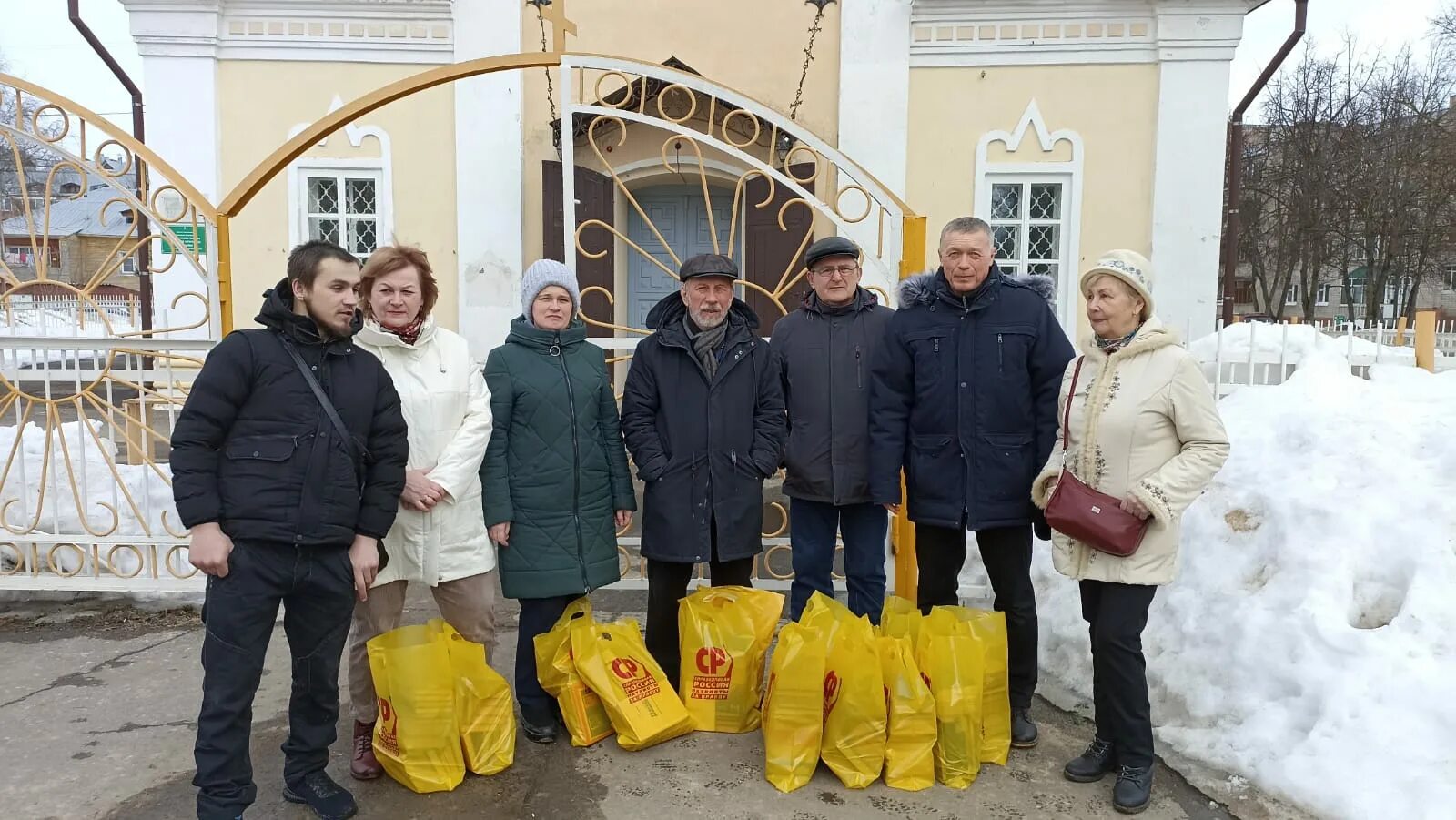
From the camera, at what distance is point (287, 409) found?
2.31 meters

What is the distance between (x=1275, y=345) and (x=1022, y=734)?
4.74 meters

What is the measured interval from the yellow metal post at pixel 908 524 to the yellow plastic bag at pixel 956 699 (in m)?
1.09

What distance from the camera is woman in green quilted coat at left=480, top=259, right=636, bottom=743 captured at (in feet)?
9.50

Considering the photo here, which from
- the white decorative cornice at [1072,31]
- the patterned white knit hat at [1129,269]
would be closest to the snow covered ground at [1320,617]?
the patterned white knit hat at [1129,269]

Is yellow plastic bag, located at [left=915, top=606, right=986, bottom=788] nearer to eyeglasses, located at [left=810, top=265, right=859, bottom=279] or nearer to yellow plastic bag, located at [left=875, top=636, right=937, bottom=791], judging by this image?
yellow plastic bag, located at [left=875, top=636, right=937, bottom=791]

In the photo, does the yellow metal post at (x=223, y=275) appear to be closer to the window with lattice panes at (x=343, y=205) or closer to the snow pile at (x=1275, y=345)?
the window with lattice panes at (x=343, y=205)

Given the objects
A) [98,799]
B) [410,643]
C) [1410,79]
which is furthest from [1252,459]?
[1410,79]

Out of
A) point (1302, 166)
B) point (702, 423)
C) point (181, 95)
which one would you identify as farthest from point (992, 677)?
point (1302, 166)

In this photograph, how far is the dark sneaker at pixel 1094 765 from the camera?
108 inches

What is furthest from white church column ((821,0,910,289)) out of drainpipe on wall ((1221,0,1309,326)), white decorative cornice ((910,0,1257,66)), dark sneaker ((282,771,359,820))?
dark sneaker ((282,771,359,820))

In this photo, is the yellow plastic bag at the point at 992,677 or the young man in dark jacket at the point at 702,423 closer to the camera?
the yellow plastic bag at the point at 992,677

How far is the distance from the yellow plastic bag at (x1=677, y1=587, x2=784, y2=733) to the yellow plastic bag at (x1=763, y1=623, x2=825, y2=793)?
25 centimetres

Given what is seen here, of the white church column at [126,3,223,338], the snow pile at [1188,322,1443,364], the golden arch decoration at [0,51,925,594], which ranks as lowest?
the snow pile at [1188,322,1443,364]

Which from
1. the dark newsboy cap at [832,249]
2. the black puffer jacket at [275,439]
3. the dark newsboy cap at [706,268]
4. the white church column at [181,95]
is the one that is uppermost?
the white church column at [181,95]
